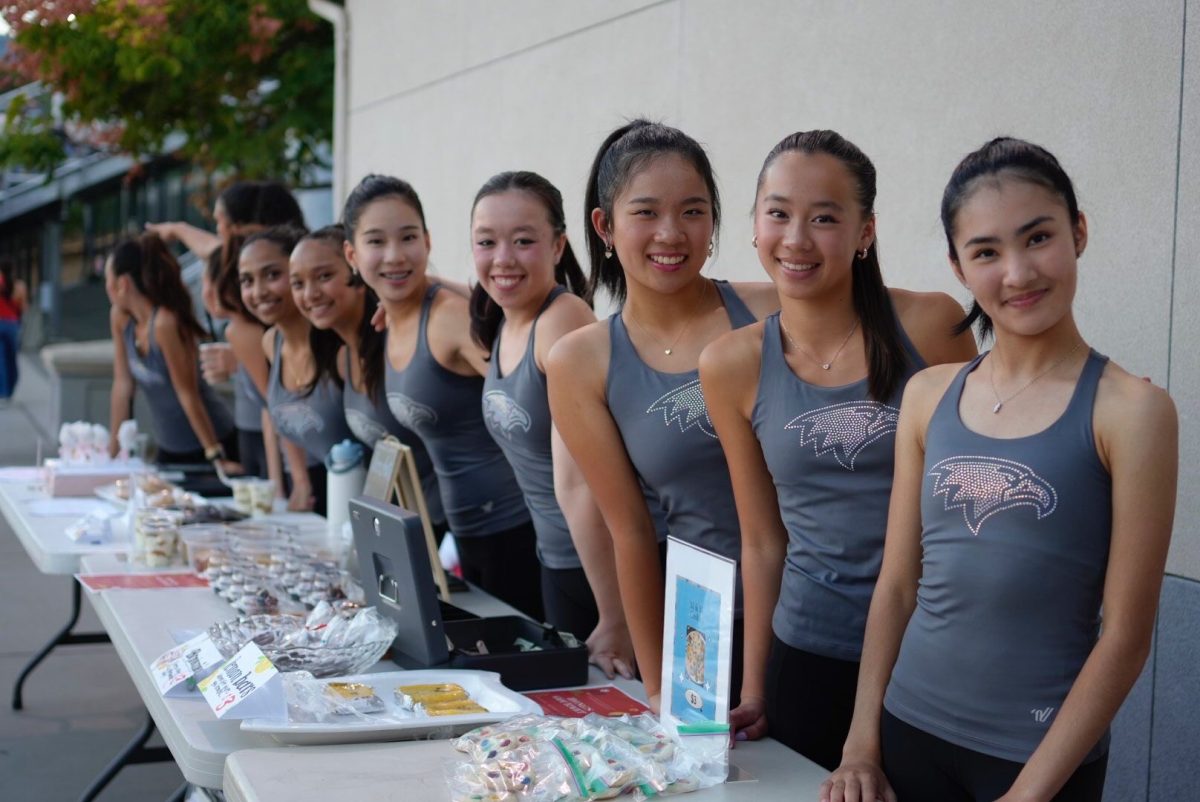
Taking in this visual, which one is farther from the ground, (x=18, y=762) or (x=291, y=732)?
(x=291, y=732)

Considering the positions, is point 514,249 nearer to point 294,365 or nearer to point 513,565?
point 513,565

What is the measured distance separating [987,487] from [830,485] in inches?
14.3

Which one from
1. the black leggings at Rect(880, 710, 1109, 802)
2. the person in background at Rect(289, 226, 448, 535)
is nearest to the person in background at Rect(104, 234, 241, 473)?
the person in background at Rect(289, 226, 448, 535)

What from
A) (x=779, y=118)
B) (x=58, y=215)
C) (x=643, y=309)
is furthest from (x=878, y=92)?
(x=58, y=215)

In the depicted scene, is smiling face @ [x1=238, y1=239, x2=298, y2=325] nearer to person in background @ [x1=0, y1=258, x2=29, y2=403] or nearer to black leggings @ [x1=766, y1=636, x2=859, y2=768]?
black leggings @ [x1=766, y1=636, x2=859, y2=768]

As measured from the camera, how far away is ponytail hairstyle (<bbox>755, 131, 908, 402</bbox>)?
196 centimetres

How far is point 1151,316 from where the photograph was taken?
2.70 meters

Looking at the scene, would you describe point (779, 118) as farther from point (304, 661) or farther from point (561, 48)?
point (304, 661)

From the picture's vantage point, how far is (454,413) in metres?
3.23

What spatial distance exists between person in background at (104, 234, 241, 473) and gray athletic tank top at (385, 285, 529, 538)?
7.72 ft

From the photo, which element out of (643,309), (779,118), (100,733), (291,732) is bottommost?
(100,733)

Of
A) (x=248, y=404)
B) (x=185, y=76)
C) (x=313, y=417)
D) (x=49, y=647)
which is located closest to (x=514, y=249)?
(x=313, y=417)

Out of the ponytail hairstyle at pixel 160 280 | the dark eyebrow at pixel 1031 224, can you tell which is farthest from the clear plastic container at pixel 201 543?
the ponytail hairstyle at pixel 160 280

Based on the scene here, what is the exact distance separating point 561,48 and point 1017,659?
428cm
